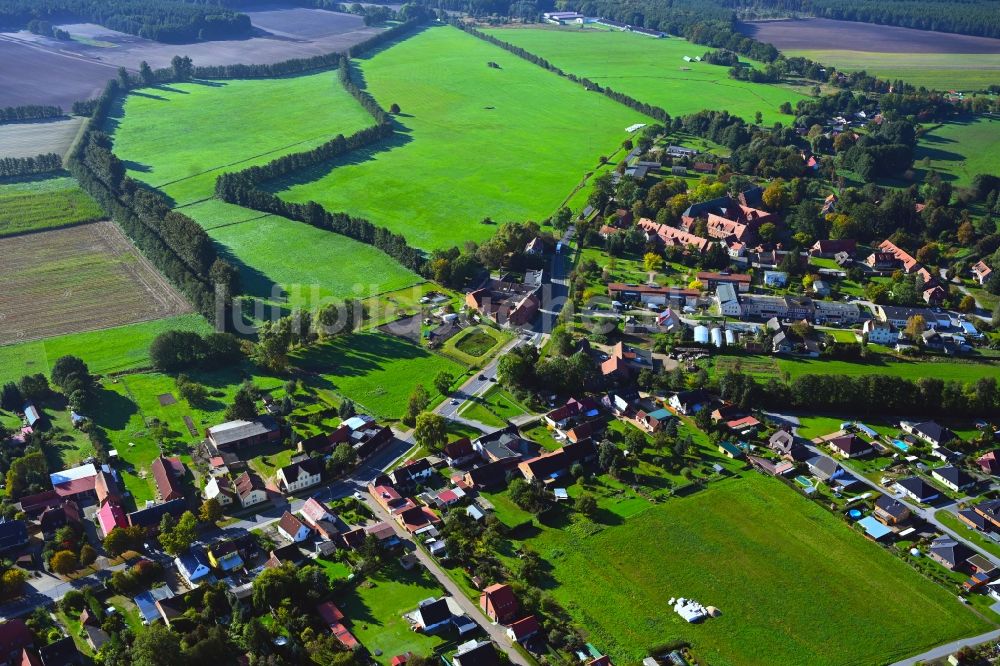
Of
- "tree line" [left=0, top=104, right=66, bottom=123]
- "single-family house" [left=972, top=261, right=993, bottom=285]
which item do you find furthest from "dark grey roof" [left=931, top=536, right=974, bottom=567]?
"tree line" [left=0, top=104, right=66, bottom=123]

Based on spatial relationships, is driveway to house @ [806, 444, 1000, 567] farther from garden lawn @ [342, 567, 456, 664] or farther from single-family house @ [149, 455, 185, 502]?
single-family house @ [149, 455, 185, 502]

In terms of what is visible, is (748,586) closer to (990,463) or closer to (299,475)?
(990,463)

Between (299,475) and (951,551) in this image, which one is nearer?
(951,551)

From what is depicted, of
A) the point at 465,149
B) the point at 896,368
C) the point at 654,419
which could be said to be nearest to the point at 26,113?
the point at 465,149

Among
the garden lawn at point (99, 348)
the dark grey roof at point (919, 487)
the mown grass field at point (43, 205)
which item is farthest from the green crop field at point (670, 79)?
the garden lawn at point (99, 348)

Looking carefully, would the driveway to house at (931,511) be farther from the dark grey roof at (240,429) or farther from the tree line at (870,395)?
the dark grey roof at (240,429)
